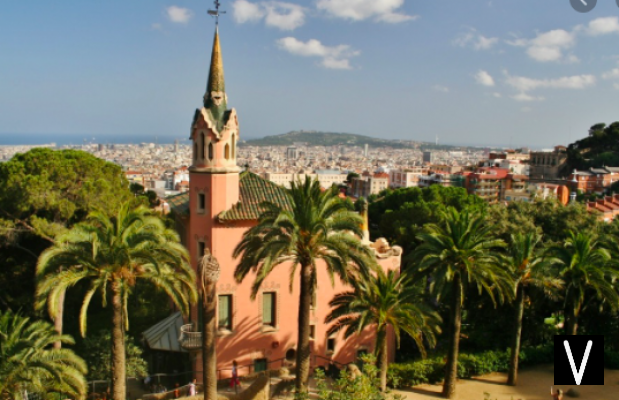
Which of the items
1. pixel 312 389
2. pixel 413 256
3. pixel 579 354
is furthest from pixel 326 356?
pixel 579 354

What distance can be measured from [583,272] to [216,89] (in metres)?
15.3

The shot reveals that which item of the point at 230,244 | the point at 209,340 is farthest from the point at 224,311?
the point at 209,340

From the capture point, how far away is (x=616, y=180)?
87500 millimetres

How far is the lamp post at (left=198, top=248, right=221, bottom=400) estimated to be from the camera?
13.3 metres

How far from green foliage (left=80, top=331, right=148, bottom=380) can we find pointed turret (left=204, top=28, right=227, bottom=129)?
29.8ft

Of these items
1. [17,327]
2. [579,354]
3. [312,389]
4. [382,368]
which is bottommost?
[312,389]

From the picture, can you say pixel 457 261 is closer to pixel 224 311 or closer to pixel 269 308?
pixel 269 308

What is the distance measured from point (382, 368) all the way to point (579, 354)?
7.46 metres

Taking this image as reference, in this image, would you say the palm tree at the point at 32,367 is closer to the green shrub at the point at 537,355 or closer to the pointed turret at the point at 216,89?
the pointed turret at the point at 216,89

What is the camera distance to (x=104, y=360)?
1842cm

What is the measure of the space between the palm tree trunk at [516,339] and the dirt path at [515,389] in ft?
1.18

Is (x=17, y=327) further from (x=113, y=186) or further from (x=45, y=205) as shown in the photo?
(x=113, y=186)

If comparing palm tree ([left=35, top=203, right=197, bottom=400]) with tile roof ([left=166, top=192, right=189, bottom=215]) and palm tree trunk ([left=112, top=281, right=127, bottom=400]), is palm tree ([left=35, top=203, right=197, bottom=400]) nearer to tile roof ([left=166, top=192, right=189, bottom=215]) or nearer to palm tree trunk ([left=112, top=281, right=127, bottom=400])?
palm tree trunk ([left=112, top=281, right=127, bottom=400])

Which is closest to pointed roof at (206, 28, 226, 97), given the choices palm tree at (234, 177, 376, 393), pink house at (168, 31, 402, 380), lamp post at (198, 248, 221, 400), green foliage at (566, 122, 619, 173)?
pink house at (168, 31, 402, 380)
